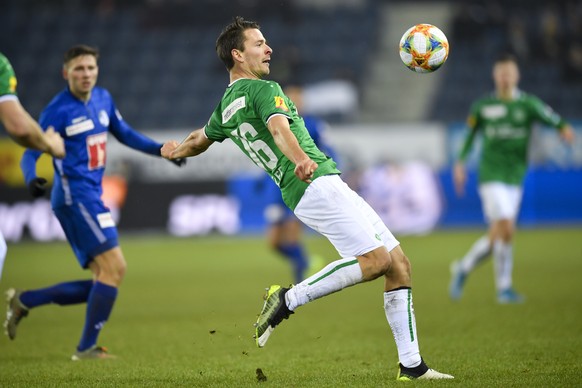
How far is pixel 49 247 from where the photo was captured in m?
20.6

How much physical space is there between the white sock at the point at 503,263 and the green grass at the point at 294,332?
294 mm

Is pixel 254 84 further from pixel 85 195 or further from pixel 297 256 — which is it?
pixel 297 256

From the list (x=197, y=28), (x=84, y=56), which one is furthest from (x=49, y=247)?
(x=84, y=56)

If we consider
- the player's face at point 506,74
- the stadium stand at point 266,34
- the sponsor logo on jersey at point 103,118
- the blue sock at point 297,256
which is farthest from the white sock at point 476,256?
the stadium stand at point 266,34

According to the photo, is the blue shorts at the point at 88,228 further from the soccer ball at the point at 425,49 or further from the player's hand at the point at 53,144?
the soccer ball at the point at 425,49

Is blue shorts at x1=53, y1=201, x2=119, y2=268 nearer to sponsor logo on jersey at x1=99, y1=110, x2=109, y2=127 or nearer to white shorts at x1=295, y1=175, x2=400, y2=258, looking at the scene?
sponsor logo on jersey at x1=99, y1=110, x2=109, y2=127

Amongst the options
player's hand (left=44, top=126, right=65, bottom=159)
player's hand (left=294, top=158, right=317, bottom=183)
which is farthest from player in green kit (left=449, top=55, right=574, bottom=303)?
player's hand (left=44, top=126, right=65, bottom=159)

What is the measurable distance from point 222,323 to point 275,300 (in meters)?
3.76

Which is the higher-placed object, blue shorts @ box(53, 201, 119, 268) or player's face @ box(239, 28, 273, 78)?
player's face @ box(239, 28, 273, 78)

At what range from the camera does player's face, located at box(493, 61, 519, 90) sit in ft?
36.7

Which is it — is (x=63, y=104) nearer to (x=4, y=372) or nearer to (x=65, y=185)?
(x=65, y=185)

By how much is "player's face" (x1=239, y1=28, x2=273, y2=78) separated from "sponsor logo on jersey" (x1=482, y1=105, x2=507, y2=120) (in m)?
6.00

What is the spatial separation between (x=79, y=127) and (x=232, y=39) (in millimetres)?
2077

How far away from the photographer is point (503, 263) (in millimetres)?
10875
